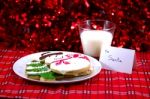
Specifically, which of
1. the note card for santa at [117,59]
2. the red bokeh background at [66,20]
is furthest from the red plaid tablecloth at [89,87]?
the red bokeh background at [66,20]

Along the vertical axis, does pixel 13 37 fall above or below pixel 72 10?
below

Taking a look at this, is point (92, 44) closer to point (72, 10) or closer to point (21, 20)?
point (72, 10)

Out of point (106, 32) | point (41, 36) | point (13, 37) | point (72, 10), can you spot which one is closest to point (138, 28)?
point (106, 32)

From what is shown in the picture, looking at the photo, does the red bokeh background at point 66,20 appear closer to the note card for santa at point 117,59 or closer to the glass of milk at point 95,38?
the glass of milk at point 95,38

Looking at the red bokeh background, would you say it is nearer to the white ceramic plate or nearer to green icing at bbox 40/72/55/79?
the white ceramic plate

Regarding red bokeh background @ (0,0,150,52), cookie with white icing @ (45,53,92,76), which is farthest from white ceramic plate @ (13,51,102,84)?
red bokeh background @ (0,0,150,52)

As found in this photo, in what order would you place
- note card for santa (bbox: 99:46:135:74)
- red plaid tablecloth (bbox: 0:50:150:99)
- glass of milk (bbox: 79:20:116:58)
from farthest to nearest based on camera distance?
glass of milk (bbox: 79:20:116:58) → note card for santa (bbox: 99:46:135:74) → red plaid tablecloth (bbox: 0:50:150:99)

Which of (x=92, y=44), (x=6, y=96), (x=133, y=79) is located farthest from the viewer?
(x=92, y=44)
